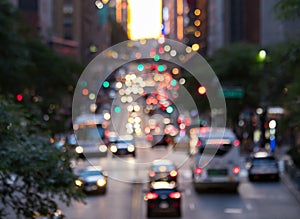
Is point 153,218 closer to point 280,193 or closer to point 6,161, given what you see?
point 280,193

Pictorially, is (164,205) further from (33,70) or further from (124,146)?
(33,70)

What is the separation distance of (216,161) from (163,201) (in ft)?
25.1

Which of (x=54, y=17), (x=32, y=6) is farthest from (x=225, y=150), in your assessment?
(x=54, y=17)

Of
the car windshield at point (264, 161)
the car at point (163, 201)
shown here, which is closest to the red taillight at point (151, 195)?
the car at point (163, 201)

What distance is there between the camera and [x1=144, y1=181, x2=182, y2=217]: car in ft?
101

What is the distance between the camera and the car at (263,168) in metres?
43.6

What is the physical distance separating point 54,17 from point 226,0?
31817 millimetres

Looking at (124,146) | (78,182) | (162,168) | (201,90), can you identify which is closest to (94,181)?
(162,168)

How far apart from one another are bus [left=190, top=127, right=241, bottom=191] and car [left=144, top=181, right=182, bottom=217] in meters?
6.58

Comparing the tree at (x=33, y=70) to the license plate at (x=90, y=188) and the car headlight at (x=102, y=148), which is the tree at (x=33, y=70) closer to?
the car headlight at (x=102, y=148)

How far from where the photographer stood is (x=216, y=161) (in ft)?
124

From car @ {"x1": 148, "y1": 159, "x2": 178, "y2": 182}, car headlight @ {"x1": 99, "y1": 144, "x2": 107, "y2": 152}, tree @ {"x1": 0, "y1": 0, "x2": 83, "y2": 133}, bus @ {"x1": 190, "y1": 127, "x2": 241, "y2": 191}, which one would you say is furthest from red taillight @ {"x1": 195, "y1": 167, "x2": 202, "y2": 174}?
tree @ {"x1": 0, "y1": 0, "x2": 83, "y2": 133}

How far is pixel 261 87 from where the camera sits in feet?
184

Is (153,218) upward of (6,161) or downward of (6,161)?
downward
